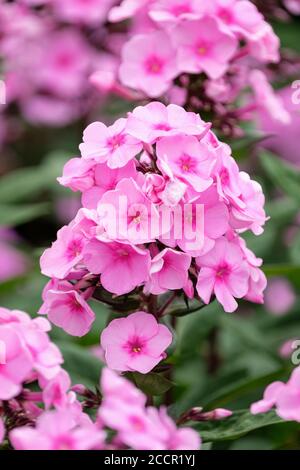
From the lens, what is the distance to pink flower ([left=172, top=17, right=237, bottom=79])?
1812 millimetres

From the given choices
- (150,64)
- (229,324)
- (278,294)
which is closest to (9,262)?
(278,294)

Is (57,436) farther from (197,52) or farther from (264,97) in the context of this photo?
(264,97)

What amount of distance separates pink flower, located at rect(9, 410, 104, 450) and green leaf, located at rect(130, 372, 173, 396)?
255mm

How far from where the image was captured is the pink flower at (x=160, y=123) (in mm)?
1357

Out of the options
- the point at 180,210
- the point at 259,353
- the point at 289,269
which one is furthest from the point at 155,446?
the point at 259,353

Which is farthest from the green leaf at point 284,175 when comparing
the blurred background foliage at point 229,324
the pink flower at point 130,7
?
the pink flower at point 130,7

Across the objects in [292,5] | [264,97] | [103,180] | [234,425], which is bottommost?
[234,425]

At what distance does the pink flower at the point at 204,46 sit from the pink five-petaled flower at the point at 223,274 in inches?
21.1

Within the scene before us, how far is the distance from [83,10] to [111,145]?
1.55 meters

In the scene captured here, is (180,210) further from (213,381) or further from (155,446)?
(213,381)

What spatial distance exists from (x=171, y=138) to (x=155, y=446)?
0.45 meters

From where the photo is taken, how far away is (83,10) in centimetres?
283

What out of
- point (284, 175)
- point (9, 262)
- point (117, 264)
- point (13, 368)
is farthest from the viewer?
point (9, 262)

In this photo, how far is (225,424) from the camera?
151 cm
